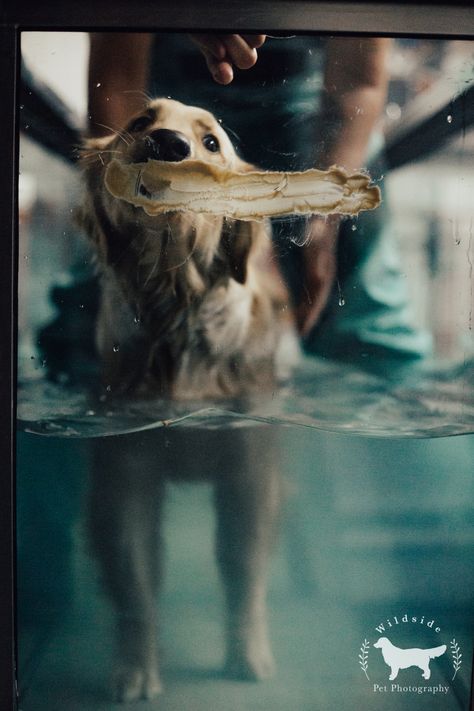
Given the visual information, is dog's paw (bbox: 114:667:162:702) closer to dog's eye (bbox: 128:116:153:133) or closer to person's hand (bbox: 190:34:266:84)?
dog's eye (bbox: 128:116:153:133)

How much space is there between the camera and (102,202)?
58.6 inches

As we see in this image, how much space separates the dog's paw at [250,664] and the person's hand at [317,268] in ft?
2.37

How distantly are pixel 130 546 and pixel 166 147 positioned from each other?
34.5 inches

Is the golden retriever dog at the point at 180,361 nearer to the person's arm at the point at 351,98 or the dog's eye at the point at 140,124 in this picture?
the dog's eye at the point at 140,124

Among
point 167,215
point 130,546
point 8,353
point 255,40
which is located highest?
point 255,40

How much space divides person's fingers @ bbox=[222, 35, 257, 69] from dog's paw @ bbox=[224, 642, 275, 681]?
1.27 meters

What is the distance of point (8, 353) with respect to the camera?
4.92ft

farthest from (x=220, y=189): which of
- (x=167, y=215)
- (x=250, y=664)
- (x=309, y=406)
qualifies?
(x=250, y=664)

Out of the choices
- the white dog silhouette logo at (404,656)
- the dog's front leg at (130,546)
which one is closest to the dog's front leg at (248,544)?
the dog's front leg at (130,546)

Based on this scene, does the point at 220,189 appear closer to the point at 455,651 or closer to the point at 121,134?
the point at 121,134

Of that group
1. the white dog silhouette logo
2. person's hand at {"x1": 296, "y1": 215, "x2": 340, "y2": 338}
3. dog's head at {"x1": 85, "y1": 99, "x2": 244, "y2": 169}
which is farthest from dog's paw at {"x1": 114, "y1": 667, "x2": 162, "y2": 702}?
dog's head at {"x1": 85, "y1": 99, "x2": 244, "y2": 169}

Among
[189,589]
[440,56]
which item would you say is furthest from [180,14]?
[189,589]

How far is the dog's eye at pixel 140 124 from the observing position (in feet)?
4.85

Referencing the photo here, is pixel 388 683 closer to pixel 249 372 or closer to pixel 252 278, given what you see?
pixel 249 372
